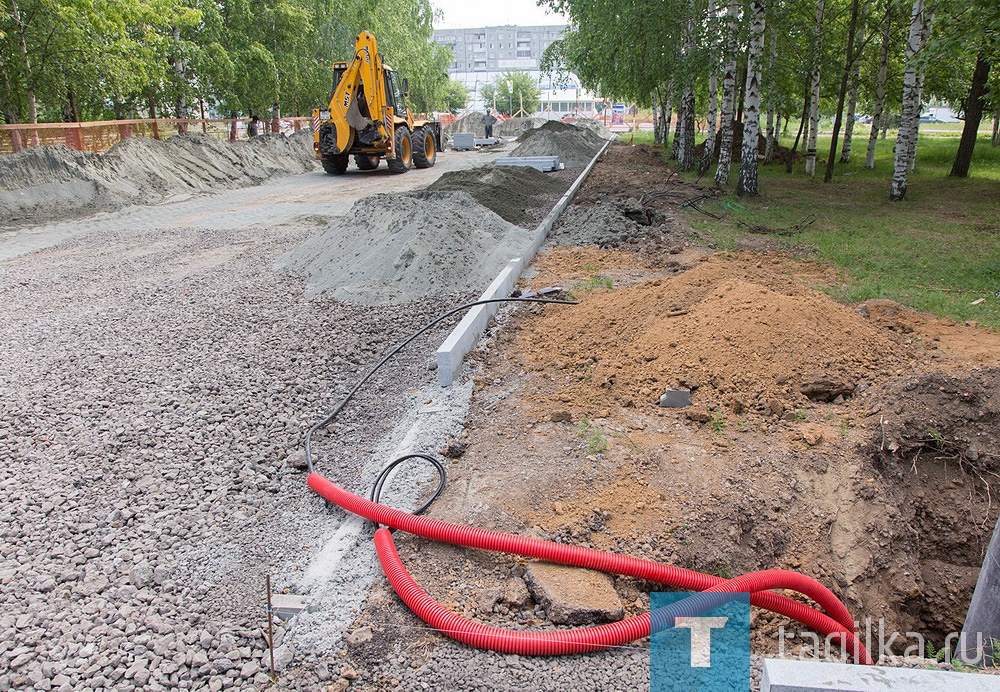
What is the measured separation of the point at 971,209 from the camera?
13.0 meters

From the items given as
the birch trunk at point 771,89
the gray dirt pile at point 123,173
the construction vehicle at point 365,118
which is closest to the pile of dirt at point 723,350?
the birch trunk at point 771,89

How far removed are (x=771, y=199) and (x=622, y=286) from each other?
8.59 metres

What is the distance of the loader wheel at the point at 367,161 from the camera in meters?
21.2

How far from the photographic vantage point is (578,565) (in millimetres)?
3186

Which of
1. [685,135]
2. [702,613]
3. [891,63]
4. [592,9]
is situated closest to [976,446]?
[702,613]

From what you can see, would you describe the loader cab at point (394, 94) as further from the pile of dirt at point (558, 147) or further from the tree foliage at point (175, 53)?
the pile of dirt at point (558, 147)

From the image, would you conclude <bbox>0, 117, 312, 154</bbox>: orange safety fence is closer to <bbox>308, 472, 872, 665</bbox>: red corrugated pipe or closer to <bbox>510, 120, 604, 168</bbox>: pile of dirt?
<bbox>510, 120, 604, 168</bbox>: pile of dirt

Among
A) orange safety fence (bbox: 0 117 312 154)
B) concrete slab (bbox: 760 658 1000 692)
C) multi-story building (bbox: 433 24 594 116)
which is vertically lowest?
concrete slab (bbox: 760 658 1000 692)

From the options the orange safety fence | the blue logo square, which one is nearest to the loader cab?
the orange safety fence

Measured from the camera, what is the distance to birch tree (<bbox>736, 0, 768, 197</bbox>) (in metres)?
13.0

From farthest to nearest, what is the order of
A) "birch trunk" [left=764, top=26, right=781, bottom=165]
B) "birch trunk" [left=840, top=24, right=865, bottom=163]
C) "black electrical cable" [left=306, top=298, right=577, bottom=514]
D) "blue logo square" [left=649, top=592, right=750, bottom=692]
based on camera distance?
"birch trunk" [left=840, top=24, right=865, bottom=163]
"birch trunk" [left=764, top=26, right=781, bottom=165]
"black electrical cable" [left=306, top=298, right=577, bottom=514]
"blue logo square" [left=649, top=592, right=750, bottom=692]

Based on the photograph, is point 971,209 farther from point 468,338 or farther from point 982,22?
point 468,338

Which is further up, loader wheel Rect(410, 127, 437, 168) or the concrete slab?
loader wheel Rect(410, 127, 437, 168)

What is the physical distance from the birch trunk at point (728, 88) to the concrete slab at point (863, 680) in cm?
1421
